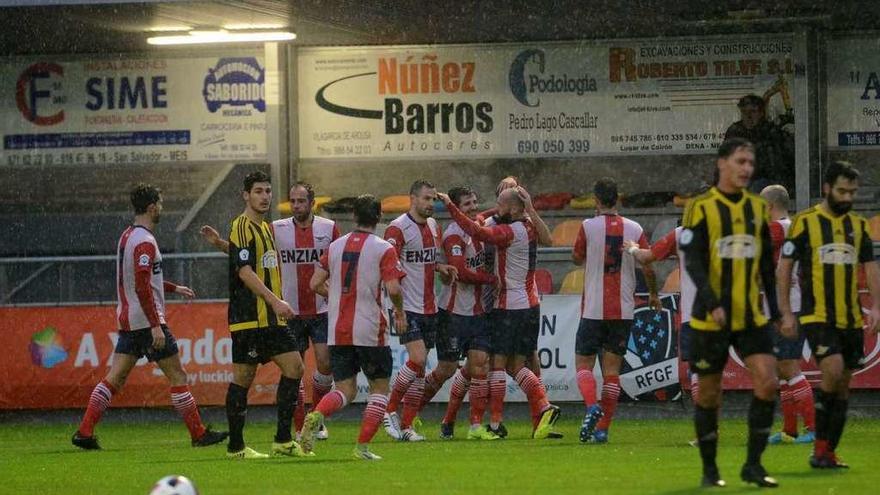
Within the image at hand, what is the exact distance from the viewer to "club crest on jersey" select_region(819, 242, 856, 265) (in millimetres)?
10438

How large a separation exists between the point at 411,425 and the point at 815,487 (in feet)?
19.5

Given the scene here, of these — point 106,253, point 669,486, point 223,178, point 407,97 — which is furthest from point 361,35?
point 669,486

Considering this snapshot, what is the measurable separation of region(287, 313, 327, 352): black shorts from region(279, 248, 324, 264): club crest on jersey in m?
0.57

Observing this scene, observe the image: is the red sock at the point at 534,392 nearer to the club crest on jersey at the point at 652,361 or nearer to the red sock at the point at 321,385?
the red sock at the point at 321,385

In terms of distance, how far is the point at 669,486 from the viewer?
31.6 feet

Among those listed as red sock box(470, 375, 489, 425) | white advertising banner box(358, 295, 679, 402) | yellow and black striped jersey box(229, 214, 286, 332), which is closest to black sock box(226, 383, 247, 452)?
yellow and black striped jersey box(229, 214, 286, 332)

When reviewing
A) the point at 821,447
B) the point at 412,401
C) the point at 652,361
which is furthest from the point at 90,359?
the point at 821,447

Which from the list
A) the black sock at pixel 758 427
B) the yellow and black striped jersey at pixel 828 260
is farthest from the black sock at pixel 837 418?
the black sock at pixel 758 427

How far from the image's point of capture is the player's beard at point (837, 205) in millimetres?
10430

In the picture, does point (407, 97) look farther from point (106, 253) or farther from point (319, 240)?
point (319, 240)

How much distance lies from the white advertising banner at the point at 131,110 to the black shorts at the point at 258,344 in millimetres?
11257

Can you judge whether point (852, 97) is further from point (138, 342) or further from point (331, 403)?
point (331, 403)

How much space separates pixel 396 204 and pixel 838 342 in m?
12.1

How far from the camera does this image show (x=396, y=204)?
2194cm
